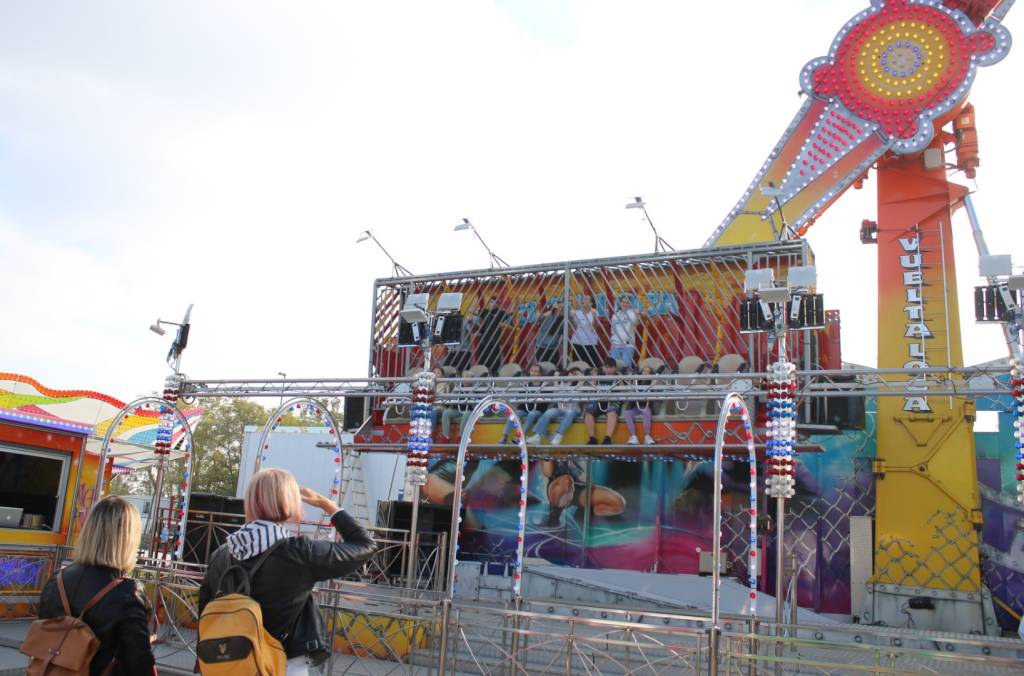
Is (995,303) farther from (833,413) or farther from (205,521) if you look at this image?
(205,521)

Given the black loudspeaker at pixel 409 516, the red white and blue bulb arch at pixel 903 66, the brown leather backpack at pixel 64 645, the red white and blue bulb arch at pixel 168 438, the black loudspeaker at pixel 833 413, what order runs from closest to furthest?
A: the brown leather backpack at pixel 64 645 < the red white and blue bulb arch at pixel 168 438 < the black loudspeaker at pixel 833 413 < the red white and blue bulb arch at pixel 903 66 < the black loudspeaker at pixel 409 516

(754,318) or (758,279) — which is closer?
(758,279)

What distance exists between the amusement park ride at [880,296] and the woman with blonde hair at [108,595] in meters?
8.27

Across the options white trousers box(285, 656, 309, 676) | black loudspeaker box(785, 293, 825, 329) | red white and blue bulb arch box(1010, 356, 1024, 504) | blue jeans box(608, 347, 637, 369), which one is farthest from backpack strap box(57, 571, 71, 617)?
blue jeans box(608, 347, 637, 369)

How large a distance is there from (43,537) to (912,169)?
625 inches

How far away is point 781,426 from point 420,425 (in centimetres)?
490

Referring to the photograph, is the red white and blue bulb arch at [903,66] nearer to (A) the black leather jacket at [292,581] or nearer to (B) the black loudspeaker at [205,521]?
(B) the black loudspeaker at [205,521]

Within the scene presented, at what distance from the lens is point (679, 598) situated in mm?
14914

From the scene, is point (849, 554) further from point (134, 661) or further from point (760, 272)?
point (134, 661)

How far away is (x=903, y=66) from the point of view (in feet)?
53.3

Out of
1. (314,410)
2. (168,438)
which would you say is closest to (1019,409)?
(314,410)

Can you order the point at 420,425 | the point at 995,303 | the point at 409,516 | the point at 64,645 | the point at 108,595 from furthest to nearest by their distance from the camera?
the point at 409,516, the point at 420,425, the point at 995,303, the point at 108,595, the point at 64,645

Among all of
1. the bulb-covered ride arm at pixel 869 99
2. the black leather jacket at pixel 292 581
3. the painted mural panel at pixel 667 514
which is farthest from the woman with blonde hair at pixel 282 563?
the painted mural panel at pixel 667 514

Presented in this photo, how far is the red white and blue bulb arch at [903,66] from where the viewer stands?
15586 mm
